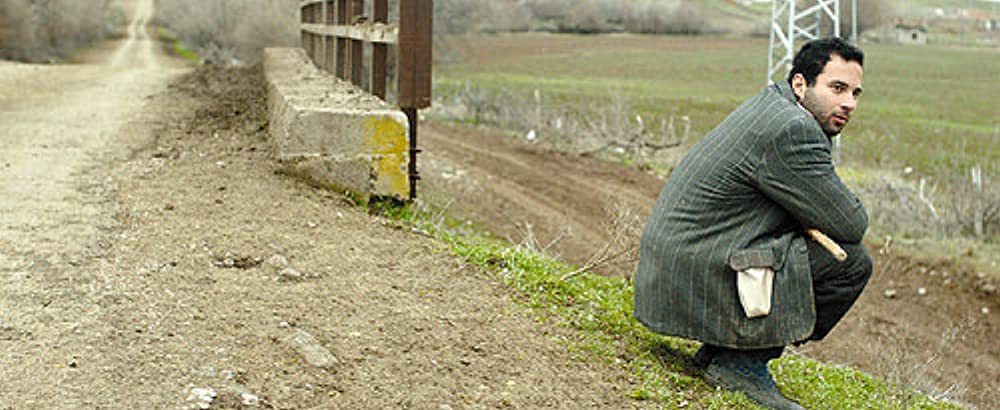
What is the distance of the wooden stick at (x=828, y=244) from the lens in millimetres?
3949

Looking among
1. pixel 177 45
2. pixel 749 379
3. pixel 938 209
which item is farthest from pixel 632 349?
pixel 177 45

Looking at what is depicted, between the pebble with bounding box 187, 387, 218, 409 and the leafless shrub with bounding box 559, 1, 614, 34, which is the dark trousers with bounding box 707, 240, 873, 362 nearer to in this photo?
the pebble with bounding box 187, 387, 218, 409

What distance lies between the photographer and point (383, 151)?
6070 mm

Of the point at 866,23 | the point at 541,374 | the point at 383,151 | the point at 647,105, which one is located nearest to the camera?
the point at 541,374

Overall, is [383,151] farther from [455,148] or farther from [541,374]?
[455,148]

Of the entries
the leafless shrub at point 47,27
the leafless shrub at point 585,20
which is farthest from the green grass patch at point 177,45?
the leafless shrub at point 585,20

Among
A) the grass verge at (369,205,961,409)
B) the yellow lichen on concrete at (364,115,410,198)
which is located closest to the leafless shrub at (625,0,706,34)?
the yellow lichen on concrete at (364,115,410,198)

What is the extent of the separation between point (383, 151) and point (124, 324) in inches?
106

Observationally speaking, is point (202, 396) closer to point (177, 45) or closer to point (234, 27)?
point (234, 27)

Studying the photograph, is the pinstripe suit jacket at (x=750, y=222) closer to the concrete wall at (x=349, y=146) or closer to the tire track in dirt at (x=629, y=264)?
the concrete wall at (x=349, y=146)

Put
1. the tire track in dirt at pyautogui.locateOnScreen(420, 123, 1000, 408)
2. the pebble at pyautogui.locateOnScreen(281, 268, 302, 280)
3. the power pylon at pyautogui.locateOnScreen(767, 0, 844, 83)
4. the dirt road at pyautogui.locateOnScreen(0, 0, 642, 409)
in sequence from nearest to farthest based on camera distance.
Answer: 1. the dirt road at pyautogui.locateOnScreen(0, 0, 642, 409)
2. the pebble at pyautogui.locateOnScreen(281, 268, 302, 280)
3. the tire track in dirt at pyautogui.locateOnScreen(420, 123, 1000, 408)
4. the power pylon at pyautogui.locateOnScreen(767, 0, 844, 83)

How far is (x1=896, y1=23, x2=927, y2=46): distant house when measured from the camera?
51.4 meters

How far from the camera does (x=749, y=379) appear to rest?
13.7 ft

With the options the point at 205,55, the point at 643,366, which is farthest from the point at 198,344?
the point at 205,55
